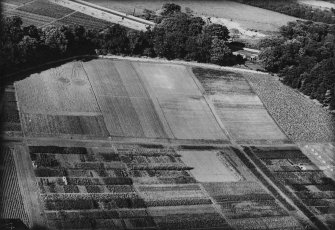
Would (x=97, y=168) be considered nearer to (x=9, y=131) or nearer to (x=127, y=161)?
(x=127, y=161)

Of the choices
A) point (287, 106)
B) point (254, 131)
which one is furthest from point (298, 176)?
point (287, 106)

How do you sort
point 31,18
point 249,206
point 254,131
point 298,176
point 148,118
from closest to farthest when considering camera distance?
point 249,206, point 298,176, point 148,118, point 254,131, point 31,18

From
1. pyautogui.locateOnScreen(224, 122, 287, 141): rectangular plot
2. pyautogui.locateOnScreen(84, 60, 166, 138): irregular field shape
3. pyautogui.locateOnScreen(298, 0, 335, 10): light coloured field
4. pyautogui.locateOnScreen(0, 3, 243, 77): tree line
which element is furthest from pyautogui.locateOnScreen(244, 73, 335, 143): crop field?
pyautogui.locateOnScreen(298, 0, 335, 10): light coloured field

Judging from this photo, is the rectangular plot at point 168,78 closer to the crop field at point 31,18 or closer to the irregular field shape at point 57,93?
the irregular field shape at point 57,93

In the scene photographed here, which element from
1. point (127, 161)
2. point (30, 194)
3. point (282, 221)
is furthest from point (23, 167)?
point (282, 221)

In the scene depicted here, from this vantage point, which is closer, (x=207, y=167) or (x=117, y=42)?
(x=207, y=167)

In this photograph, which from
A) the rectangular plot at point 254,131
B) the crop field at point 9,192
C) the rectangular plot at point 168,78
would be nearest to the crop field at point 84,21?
the rectangular plot at point 168,78

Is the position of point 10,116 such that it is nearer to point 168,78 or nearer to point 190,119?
point 190,119
